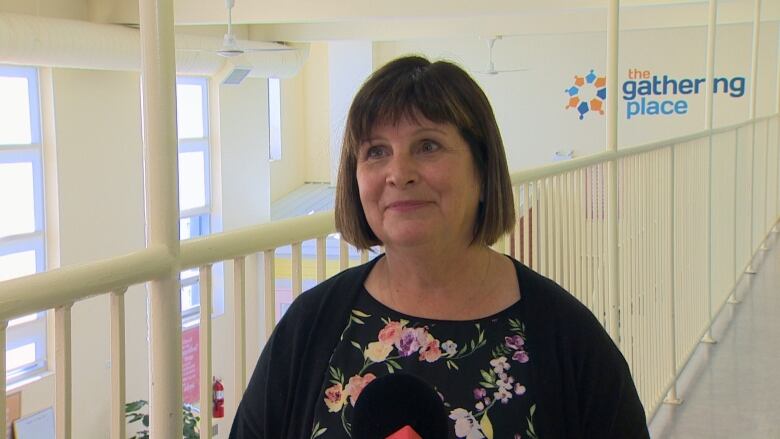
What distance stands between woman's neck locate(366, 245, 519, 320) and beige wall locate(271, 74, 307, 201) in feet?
48.7

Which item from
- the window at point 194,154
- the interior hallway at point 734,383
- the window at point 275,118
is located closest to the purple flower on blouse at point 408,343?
the interior hallway at point 734,383

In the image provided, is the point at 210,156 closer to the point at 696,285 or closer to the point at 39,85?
the point at 39,85

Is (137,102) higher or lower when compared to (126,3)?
lower

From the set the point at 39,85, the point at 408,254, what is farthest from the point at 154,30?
the point at 39,85

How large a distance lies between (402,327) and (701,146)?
164 inches

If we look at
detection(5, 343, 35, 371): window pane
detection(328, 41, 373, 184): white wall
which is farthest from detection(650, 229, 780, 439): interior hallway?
detection(328, 41, 373, 184): white wall

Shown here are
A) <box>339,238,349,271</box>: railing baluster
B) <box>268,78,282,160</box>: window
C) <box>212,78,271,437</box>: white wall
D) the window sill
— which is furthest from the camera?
<box>268,78,282,160</box>: window

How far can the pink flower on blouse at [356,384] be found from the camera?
121 centimetres

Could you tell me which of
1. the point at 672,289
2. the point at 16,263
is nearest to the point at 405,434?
the point at 672,289

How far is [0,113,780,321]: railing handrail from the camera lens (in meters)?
1.01

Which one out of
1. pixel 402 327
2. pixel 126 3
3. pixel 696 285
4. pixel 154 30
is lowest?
pixel 696 285

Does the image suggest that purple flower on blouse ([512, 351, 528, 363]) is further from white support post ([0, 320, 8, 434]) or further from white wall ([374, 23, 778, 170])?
white wall ([374, 23, 778, 170])

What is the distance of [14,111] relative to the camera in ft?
28.5

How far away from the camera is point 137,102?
10.2 metres
